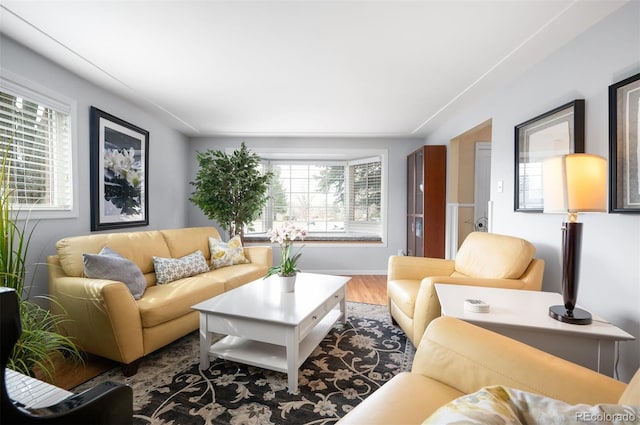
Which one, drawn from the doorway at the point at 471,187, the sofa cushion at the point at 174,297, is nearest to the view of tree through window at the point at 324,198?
the doorway at the point at 471,187

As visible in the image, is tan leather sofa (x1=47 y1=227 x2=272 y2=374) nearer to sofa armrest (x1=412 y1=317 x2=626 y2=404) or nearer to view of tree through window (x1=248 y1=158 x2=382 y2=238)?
sofa armrest (x1=412 y1=317 x2=626 y2=404)

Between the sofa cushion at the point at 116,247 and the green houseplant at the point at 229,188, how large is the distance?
818 millimetres

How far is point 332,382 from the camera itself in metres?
1.79

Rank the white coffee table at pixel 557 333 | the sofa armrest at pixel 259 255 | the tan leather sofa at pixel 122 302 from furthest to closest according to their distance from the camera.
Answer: the sofa armrest at pixel 259 255 < the tan leather sofa at pixel 122 302 < the white coffee table at pixel 557 333

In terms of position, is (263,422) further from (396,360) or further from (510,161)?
(510,161)

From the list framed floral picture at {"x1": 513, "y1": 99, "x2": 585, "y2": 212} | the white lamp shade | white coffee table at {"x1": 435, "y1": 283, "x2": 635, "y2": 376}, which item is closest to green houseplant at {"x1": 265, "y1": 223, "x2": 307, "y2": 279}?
white coffee table at {"x1": 435, "y1": 283, "x2": 635, "y2": 376}

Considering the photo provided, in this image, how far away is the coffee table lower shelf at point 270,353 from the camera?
1676 millimetres

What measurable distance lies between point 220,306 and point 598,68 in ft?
9.23

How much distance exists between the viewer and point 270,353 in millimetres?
1872

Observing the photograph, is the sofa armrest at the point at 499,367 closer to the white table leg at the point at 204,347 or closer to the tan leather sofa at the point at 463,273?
the tan leather sofa at the point at 463,273

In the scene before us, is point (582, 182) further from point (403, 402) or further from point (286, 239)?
point (286, 239)

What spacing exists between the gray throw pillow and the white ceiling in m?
1.52

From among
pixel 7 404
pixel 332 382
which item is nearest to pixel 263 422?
pixel 332 382

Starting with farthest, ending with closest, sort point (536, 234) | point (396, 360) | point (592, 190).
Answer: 1. point (536, 234)
2. point (396, 360)
3. point (592, 190)
